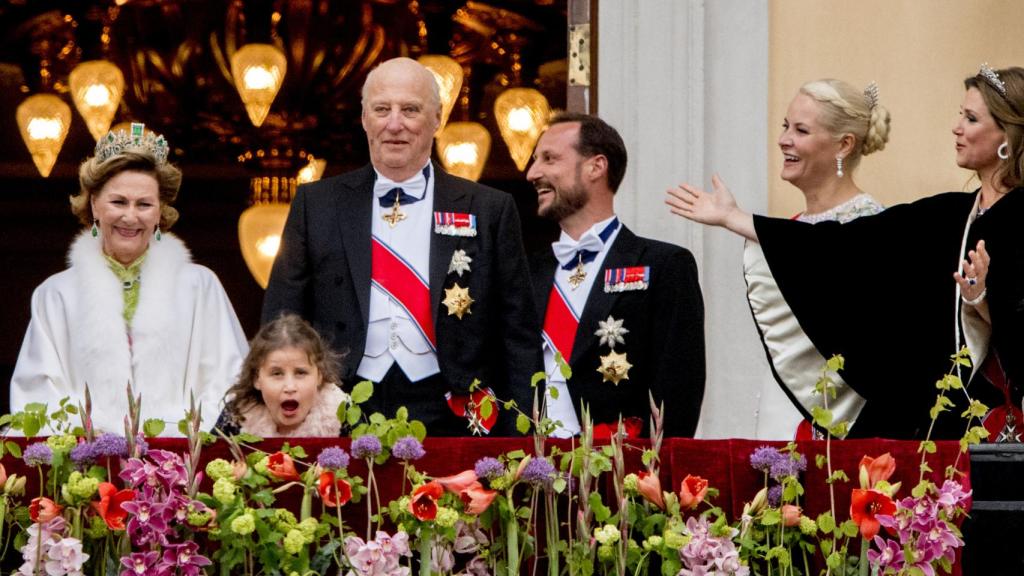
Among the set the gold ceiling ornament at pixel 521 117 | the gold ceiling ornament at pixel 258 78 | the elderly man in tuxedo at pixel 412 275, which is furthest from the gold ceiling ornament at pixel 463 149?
the elderly man in tuxedo at pixel 412 275

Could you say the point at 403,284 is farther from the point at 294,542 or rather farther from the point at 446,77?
the point at 446,77

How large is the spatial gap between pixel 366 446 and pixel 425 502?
0.17m

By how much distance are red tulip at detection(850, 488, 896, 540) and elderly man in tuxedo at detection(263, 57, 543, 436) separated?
1195 millimetres

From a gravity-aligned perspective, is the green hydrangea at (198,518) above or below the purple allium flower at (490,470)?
below

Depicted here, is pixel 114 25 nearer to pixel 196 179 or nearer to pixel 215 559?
pixel 196 179

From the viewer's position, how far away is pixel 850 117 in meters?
5.21

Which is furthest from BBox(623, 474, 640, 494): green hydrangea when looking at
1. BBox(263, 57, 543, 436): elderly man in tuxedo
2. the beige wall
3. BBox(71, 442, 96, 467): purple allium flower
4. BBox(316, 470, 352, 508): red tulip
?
the beige wall

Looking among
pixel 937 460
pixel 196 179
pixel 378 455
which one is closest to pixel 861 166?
pixel 937 460

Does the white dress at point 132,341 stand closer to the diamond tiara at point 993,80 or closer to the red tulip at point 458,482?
the red tulip at point 458,482

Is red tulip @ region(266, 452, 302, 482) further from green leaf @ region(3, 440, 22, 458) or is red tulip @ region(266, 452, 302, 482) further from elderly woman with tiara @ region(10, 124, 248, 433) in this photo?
elderly woman with tiara @ region(10, 124, 248, 433)

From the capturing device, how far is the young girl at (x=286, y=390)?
14.9 feet

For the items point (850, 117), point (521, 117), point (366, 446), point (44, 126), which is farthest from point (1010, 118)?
point (44, 126)

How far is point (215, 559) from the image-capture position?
144 inches

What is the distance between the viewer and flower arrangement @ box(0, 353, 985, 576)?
3.57 metres
